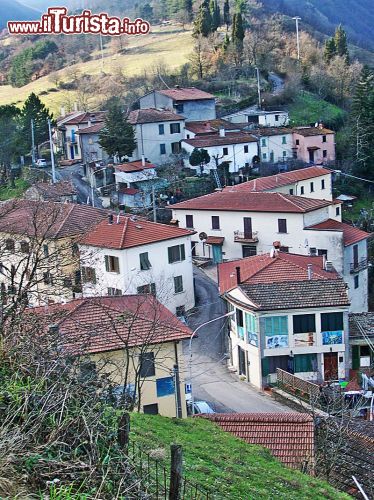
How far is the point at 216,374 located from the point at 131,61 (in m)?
60.1

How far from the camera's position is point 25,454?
249 inches

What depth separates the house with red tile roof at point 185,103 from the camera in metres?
53.4

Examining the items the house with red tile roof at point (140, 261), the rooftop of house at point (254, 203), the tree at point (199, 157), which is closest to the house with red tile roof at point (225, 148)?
the tree at point (199, 157)

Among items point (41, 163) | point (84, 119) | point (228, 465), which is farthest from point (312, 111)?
point (228, 465)

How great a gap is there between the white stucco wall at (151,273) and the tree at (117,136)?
15.8 metres

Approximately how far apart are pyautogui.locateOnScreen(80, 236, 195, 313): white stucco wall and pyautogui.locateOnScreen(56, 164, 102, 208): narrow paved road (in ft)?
41.2

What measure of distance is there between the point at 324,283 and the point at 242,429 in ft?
35.6

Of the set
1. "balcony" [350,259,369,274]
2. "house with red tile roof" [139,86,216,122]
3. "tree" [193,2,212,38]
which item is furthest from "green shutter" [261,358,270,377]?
"tree" [193,2,212,38]

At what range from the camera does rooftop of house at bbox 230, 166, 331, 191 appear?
1607 inches

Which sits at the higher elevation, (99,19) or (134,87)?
(99,19)

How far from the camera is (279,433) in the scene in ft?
51.1

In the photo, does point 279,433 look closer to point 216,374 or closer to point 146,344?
point 146,344

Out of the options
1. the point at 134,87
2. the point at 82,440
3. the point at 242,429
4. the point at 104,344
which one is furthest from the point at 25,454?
the point at 134,87

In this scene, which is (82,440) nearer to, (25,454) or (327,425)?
(25,454)
